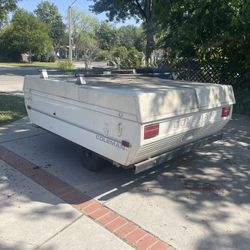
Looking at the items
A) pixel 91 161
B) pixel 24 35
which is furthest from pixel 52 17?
pixel 91 161

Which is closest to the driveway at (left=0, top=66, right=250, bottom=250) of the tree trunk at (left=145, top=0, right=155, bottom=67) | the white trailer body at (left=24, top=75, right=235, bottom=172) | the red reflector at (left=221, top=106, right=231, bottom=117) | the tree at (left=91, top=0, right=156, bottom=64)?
the white trailer body at (left=24, top=75, right=235, bottom=172)

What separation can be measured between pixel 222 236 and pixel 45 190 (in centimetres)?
225

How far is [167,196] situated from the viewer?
4188 millimetres

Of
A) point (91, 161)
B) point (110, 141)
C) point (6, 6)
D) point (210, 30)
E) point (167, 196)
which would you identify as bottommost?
point (167, 196)

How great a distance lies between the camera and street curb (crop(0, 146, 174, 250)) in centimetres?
322

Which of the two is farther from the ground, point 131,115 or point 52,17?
point 52,17

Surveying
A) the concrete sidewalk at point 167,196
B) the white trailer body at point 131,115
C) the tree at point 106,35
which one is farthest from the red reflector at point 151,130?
the tree at point 106,35

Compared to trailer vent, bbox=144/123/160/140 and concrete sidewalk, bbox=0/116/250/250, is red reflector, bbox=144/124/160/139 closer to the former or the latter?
trailer vent, bbox=144/123/160/140

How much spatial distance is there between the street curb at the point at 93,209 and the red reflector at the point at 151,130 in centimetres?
97

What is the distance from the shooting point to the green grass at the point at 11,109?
7889mm

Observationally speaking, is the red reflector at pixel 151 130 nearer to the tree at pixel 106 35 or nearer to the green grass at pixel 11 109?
the green grass at pixel 11 109

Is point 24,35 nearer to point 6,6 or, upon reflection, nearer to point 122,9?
point 122,9

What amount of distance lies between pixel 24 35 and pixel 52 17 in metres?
36.7

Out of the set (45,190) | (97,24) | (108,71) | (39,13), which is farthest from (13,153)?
(39,13)
